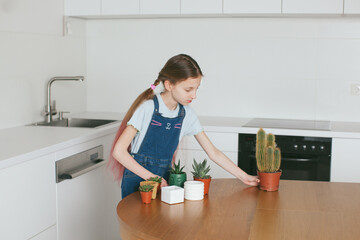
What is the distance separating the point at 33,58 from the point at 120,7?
78 cm

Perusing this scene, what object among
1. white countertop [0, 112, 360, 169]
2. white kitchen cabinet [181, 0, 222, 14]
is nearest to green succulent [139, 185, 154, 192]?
white countertop [0, 112, 360, 169]

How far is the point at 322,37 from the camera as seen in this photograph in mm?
3660

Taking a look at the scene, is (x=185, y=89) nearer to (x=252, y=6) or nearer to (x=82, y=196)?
(x=82, y=196)

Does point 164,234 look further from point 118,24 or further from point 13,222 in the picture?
point 118,24

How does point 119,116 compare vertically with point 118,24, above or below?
below

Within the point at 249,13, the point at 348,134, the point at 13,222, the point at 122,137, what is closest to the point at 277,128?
the point at 348,134

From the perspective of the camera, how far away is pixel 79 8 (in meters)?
3.72

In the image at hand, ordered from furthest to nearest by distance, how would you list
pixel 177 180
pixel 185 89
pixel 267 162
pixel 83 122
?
pixel 83 122, pixel 185 89, pixel 267 162, pixel 177 180

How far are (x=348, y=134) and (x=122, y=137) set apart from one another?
68.1 inches

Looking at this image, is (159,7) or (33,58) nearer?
(33,58)

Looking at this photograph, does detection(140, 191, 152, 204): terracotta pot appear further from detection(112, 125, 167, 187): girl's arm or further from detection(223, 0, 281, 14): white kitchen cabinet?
detection(223, 0, 281, 14): white kitchen cabinet

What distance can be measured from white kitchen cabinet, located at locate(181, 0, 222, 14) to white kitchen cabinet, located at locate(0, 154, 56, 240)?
61.7 inches

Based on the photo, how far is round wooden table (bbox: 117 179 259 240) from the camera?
148 cm

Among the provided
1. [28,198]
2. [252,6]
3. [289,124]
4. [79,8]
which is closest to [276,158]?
[28,198]
